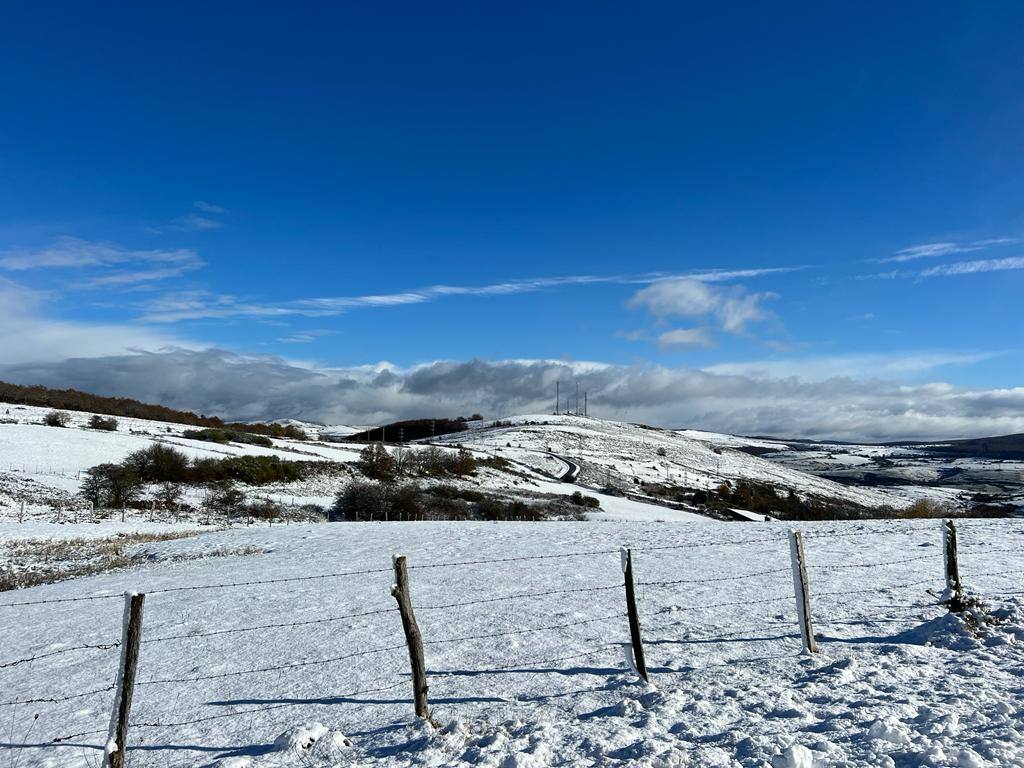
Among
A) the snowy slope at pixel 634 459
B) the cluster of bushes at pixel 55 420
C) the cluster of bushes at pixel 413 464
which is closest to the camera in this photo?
the cluster of bushes at pixel 413 464

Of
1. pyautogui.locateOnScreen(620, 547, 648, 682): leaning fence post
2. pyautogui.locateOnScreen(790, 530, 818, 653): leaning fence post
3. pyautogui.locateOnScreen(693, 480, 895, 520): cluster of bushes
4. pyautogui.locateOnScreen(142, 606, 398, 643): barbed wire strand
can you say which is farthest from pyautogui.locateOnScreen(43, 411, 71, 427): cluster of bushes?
pyautogui.locateOnScreen(790, 530, 818, 653): leaning fence post

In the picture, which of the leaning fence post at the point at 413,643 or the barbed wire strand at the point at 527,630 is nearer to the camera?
the leaning fence post at the point at 413,643

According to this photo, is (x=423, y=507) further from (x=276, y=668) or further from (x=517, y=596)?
(x=276, y=668)

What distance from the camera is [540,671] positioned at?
879cm

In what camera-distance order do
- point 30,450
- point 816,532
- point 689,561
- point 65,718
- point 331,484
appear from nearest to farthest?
point 65,718 < point 689,561 < point 816,532 < point 30,450 < point 331,484

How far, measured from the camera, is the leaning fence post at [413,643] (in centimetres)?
718

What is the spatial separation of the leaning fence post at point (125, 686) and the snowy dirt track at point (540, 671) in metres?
0.49

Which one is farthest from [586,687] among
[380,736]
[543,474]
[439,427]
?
[439,427]

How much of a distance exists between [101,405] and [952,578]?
8611cm

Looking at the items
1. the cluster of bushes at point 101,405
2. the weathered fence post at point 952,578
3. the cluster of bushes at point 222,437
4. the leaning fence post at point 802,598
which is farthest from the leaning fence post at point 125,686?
the cluster of bushes at point 101,405

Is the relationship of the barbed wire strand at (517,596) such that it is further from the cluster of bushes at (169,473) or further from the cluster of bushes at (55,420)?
the cluster of bushes at (55,420)

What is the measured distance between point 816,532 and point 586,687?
19.0m

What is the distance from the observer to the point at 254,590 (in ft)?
48.9

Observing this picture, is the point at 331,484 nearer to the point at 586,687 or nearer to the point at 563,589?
the point at 563,589
